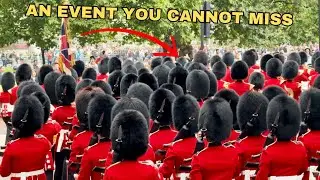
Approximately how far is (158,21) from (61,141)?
9303mm

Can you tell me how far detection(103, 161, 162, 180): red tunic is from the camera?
413 cm

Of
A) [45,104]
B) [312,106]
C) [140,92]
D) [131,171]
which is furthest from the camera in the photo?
[140,92]

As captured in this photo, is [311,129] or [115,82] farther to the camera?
[115,82]

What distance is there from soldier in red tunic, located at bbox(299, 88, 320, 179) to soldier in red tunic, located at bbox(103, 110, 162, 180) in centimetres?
159

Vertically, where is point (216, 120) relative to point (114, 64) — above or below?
above

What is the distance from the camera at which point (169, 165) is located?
5.07 m

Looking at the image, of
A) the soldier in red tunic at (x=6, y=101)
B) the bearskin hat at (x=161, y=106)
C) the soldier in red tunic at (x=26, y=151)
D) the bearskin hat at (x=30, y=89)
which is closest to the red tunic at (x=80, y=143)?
the soldier in red tunic at (x=26, y=151)

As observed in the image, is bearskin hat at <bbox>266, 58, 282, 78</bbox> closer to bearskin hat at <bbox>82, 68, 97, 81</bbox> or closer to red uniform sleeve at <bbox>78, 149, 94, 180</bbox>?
bearskin hat at <bbox>82, 68, 97, 81</bbox>

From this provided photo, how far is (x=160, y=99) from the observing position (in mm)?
6207

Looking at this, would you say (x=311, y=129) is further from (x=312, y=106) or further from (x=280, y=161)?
(x=280, y=161)

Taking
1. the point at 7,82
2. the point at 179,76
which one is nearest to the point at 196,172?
the point at 179,76

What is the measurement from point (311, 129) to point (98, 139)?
6.17 ft

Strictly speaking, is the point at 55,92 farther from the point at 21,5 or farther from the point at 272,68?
the point at 21,5

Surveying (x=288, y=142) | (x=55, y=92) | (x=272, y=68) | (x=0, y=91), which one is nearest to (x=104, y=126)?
(x=288, y=142)
